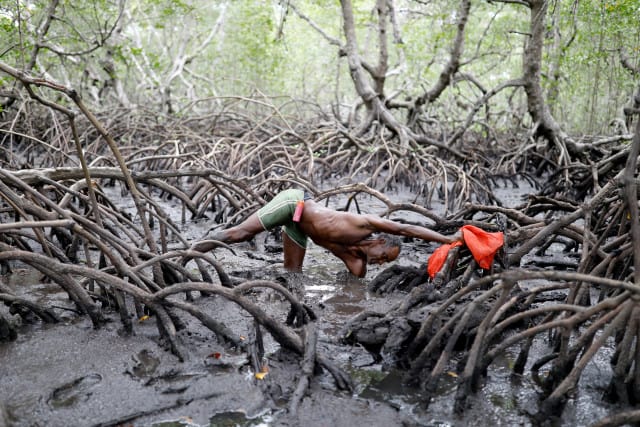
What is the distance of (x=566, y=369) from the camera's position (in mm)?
2230

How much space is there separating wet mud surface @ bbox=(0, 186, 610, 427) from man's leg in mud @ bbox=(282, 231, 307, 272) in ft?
3.33

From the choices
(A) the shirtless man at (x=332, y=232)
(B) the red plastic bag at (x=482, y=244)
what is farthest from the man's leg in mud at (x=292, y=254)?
(B) the red plastic bag at (x=482, y=244)

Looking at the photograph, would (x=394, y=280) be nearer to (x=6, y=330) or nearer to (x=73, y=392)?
(x=73, y=392)

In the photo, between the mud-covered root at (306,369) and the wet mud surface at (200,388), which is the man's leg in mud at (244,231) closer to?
the wet mud surface at (200,388)

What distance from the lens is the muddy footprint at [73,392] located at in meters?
2.20

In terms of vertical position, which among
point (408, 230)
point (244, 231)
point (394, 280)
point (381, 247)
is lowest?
point (394, 280)

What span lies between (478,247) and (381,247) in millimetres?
656

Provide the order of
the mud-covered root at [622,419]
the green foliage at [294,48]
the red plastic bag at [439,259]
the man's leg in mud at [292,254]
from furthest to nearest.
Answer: the green foliage at [294,48]
the man's leg in mud at [292,254]
the red plastic bag at [439,259]
the mud-covered root at [622,419]

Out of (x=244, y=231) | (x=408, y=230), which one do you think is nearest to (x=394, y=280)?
(x=408, y=230)

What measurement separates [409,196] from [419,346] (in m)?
5.35

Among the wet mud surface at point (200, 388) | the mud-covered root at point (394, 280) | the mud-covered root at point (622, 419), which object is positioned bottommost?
the wet mud surface at point (200, 388)

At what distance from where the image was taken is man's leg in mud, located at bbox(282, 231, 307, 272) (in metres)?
3.97

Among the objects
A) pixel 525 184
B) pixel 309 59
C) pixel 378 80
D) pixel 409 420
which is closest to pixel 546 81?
pixel 525 184

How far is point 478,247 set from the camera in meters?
3.09
